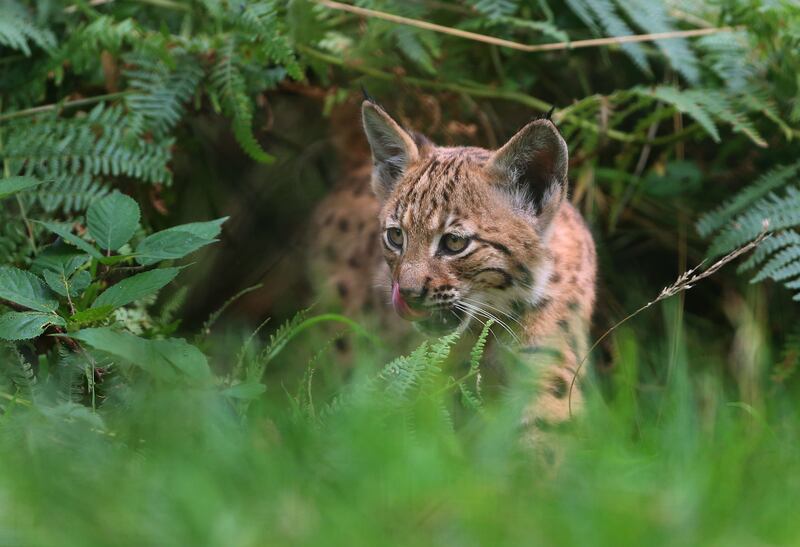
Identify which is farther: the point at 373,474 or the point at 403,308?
the point at 403,308

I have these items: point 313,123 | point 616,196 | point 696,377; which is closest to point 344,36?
point 313,123

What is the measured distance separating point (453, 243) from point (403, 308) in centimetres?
40

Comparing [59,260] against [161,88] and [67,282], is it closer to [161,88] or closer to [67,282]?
[67,282]

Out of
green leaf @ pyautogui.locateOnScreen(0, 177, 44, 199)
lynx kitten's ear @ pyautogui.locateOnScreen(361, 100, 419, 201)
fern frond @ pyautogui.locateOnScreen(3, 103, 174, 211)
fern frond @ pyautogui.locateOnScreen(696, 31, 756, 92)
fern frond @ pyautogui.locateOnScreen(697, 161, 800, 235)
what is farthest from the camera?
fern frond @ pyautogui.locateOnScreen(696, 31, 756, 92)

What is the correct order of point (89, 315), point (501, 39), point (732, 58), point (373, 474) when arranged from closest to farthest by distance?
1. point (373, 474)
2. point (89, 315)
3. point (732, 58)
4. point (501, 39)

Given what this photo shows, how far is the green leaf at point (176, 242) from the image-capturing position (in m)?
3.90

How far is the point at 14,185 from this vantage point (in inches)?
156

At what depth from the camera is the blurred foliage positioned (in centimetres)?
266

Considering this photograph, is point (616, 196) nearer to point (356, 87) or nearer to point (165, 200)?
point (356, 87)

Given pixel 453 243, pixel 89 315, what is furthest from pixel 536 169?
pixel 89 315

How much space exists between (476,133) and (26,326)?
3593mm

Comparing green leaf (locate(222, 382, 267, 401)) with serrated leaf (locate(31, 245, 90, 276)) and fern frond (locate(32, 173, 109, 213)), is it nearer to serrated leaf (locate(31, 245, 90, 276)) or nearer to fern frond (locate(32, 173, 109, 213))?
serrated leaf (locate(31, 245, 90, 276))

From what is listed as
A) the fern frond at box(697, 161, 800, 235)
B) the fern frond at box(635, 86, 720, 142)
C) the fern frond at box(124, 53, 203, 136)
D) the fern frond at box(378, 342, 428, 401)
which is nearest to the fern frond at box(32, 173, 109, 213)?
the fern frond at box(124, 53, 203, 136)

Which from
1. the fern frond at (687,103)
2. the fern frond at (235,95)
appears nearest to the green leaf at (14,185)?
the fern frond at (235,95)
